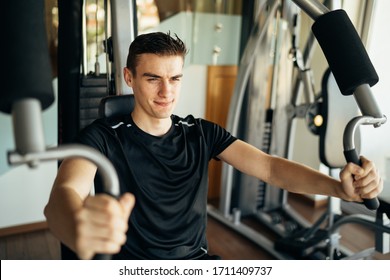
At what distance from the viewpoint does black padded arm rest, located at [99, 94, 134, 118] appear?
3.84 ft

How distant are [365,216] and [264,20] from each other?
3.90 ft

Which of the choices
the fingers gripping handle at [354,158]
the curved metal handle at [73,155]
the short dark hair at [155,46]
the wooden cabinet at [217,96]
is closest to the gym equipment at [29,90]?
the curved metal handle at [73,155]

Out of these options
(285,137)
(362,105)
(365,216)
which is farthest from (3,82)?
(285,137)

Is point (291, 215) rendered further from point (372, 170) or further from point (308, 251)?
point (372, 170)

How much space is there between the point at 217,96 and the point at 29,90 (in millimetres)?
2152

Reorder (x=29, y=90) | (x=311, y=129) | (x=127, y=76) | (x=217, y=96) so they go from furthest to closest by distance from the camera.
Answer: (x=217, y=96) → (x=311, y=129) → (x=127, y=76) → (x=29, y=90)

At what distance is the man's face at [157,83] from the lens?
1.07 m

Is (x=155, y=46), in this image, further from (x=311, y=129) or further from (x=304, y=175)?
(x=311, y=129)

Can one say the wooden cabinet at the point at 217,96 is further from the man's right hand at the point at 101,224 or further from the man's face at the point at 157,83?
the man's right hand at the point at 101,224

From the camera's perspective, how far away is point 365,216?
6.05ft

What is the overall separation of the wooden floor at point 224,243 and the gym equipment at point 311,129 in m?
0.06

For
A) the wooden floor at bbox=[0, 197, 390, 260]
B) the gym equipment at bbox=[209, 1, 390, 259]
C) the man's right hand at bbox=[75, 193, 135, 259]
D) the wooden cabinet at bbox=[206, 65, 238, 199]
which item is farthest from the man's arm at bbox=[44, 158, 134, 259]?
the wooden cabinet at bbox=[206, 65, 238, 199]

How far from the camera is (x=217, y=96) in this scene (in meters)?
2.66

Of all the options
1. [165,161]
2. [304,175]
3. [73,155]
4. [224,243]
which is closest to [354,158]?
[304,175]
